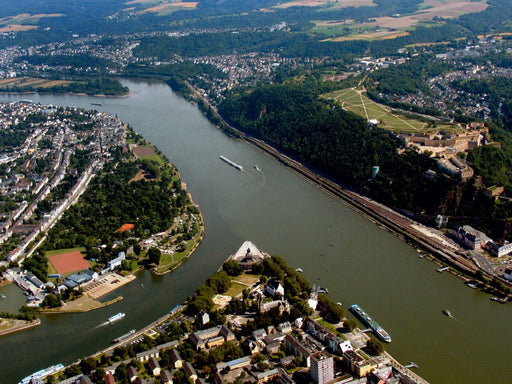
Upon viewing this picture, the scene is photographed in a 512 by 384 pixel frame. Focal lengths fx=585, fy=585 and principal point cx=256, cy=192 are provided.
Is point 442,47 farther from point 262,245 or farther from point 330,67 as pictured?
point 262,245

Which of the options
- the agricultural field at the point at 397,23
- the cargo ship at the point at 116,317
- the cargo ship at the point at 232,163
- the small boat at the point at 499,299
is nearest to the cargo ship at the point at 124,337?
the cargo ship at the point at 116,317

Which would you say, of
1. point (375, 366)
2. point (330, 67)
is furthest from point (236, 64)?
point (375, 366)

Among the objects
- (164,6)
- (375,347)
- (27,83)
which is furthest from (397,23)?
(375,347)

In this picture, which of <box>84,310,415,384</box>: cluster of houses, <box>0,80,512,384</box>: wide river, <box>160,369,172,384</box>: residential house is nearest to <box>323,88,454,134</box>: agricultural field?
<box>0,80,512,384</box>: wide river

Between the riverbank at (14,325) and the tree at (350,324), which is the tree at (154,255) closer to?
the riverbank at (14,325)

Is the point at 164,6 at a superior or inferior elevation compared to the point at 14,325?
superior

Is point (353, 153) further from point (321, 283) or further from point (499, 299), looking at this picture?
point (499, 299)
